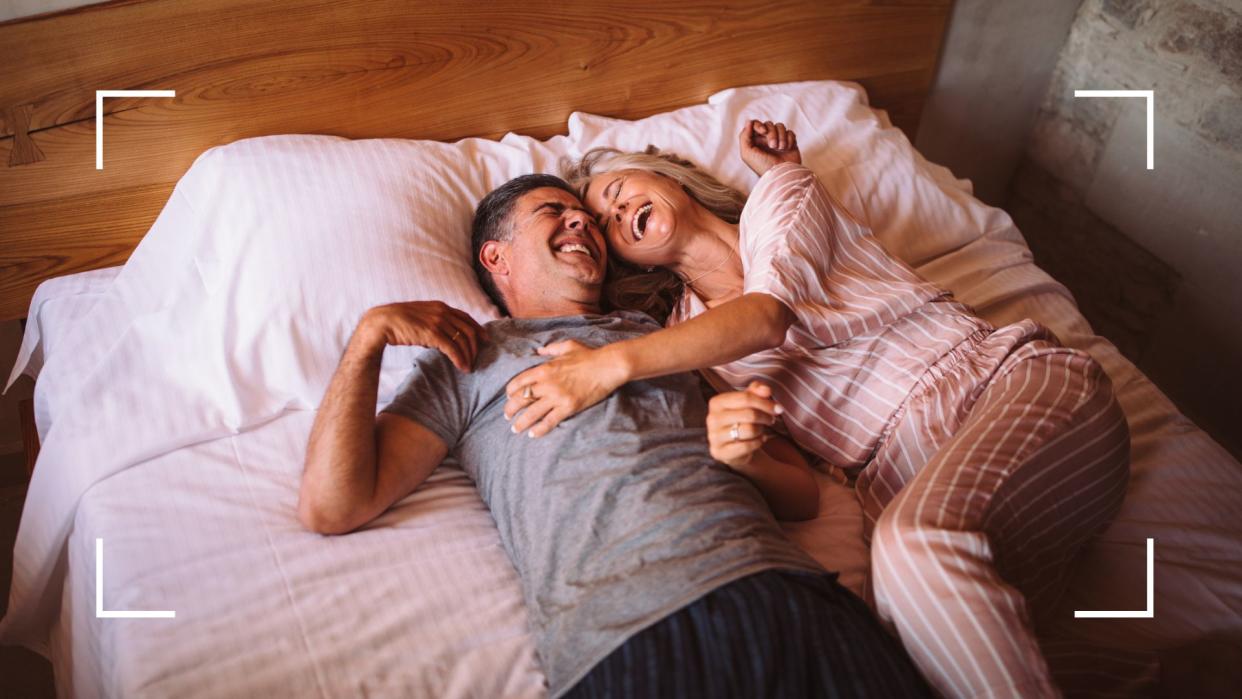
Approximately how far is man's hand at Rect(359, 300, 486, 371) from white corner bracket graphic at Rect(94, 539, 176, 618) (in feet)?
1.65

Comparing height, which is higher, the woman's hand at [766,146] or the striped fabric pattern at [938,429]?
the woman's hand at [766,146]

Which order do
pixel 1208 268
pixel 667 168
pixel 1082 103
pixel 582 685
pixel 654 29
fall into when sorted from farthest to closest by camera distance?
pixel 1082 103, pixel 1208 268, pixel 654 29, pixel 667 168, pixel 582 685

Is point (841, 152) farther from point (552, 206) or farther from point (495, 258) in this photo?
point (495, 258)

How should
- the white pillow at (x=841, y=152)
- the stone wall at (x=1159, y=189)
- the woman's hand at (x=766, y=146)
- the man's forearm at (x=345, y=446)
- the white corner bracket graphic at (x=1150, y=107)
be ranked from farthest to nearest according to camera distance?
the white corner bracket graphic at (x=1150, y=107), the stone wall at (x=1159, y=189), the white pillow at (x=841, y=152), the woman's hand at (x=766, y=146), the man's forearm at (x=345, y=446)

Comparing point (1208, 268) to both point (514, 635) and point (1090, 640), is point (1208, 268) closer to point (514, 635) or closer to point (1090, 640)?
point (1090, 640)

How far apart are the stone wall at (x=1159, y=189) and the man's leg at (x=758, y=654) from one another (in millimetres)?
1729

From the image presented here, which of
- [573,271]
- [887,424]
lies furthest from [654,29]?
[887,424]

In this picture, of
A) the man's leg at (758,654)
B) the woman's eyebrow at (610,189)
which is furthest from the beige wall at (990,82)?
the man's leg at (758,654)

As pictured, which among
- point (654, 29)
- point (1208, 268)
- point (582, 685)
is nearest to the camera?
point (582, 685)

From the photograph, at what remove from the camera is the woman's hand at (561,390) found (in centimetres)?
136

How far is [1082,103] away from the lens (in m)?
2.58

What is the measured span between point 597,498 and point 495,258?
59cm

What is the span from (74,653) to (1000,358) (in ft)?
5.22

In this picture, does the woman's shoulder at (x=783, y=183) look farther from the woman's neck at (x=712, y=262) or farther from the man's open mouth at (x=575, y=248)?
the man's open mouth at (x=575, y=248)
